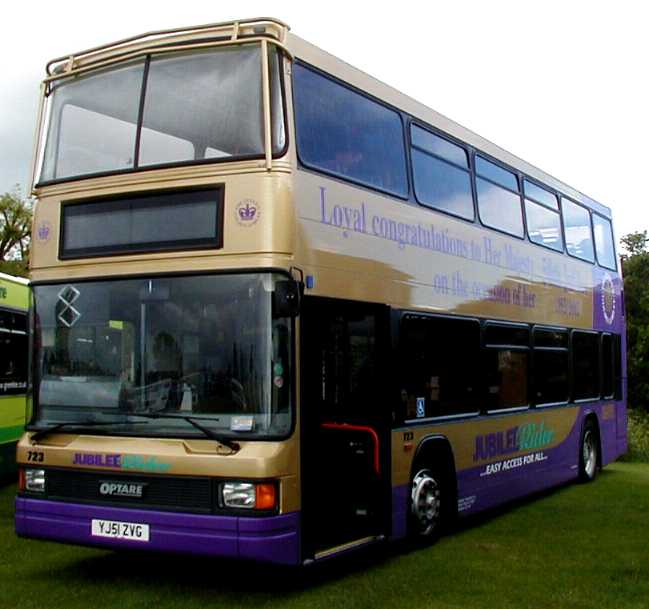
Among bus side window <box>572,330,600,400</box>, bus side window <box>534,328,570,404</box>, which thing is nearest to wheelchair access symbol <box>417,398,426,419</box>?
bus side window <box>534,328,570,404</box>

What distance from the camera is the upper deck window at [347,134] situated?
8625 millimetres

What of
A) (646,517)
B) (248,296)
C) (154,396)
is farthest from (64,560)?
(646,517)

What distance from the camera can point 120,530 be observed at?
802 cm

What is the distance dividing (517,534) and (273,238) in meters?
5.04

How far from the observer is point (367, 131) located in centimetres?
974

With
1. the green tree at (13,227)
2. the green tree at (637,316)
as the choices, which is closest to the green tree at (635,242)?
the green tree at (637,316)

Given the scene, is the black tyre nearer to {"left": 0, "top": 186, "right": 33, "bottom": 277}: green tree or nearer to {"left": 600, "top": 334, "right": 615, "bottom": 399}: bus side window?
{"left": 600, "top": 334, "right": 615, "bottom": 399}: bus side window

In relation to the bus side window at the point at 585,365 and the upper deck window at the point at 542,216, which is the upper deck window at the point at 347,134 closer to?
the upper deck window at the point at 542,216

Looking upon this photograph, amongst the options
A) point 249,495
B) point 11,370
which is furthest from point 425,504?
point 11,370

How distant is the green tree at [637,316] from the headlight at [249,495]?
54.3 m

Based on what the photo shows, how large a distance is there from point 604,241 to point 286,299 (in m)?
10.7

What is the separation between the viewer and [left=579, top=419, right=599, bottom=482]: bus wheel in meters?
15.6

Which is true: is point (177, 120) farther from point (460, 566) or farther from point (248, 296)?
point (460, 566)

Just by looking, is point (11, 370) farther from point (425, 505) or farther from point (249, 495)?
point (249, 495)
